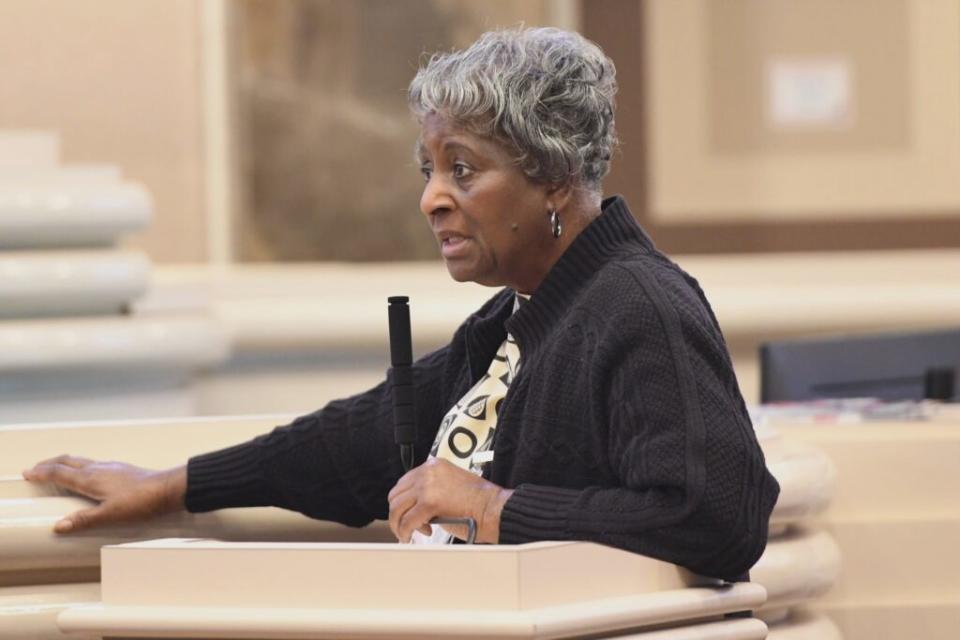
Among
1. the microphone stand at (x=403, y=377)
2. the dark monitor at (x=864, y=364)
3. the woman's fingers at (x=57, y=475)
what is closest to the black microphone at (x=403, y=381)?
the microphone stand at (x=403, y=377)

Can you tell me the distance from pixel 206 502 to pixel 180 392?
46.5 inches

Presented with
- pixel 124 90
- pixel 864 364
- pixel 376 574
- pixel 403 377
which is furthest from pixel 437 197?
pixel 124 90

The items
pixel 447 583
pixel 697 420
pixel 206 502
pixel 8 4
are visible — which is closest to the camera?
pixel 447 583

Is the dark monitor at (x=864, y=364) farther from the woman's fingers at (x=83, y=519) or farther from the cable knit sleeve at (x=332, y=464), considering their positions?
the woman's fingers at (x=83, y=519)

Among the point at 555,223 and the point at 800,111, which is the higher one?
the point at 800,111

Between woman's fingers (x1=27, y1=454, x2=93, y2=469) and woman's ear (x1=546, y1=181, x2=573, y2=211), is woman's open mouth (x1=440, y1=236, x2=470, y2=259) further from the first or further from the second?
woman's fingers (x1=27, y1=454, x2=93, y2=469)

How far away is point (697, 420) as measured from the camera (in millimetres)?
1380

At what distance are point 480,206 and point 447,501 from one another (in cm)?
27

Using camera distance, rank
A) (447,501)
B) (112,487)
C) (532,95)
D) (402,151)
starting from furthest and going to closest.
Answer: (402,151) < (112,487) < (532,95) < (447,501)

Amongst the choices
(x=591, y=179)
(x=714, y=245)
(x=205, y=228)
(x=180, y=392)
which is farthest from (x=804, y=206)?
(x=591, y=179)

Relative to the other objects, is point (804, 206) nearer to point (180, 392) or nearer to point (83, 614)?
point (180, 392)

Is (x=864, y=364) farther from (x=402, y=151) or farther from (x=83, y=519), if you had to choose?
(x=402, y=151)

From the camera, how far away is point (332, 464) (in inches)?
67.2

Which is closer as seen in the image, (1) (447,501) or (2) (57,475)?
(1) (447,501)
